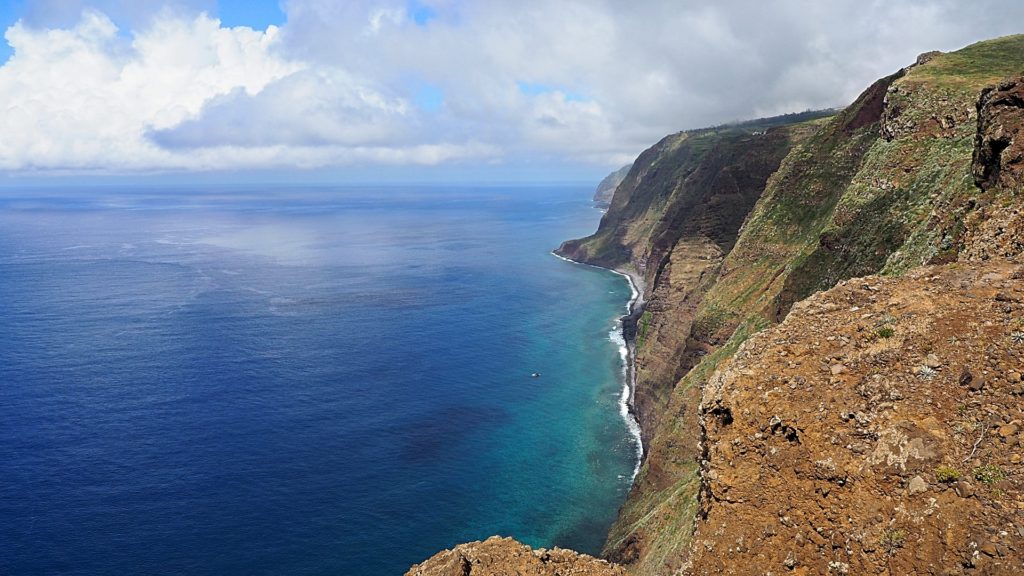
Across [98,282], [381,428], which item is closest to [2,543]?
[381,428]

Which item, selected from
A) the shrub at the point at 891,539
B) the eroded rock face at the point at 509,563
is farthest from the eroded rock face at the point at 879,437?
the eroded rock face at the point at 509,563

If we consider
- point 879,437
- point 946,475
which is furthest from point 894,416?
point 946,475

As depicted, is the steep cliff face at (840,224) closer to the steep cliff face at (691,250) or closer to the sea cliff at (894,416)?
the sea cliff at (894,416)

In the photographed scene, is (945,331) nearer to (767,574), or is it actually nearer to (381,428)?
(767,574)

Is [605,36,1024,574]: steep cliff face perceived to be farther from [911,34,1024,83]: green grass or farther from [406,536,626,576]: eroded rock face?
[406,536,626,576]: eroded rock face

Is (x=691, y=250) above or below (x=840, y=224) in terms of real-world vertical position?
below

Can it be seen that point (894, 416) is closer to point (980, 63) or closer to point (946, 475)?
point (946, 475)
